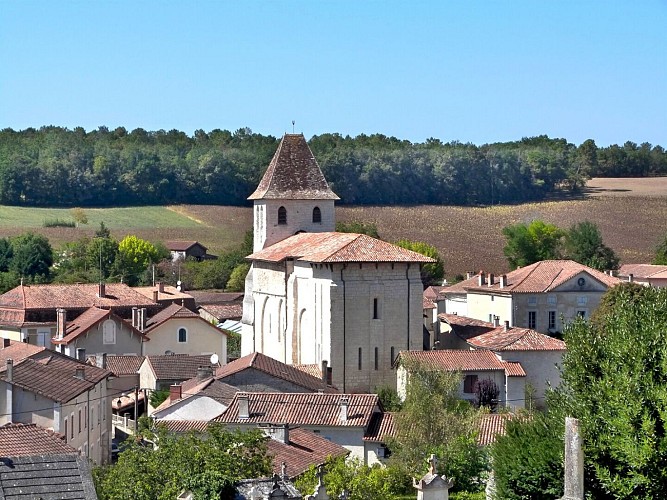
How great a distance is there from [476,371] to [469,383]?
0.44m

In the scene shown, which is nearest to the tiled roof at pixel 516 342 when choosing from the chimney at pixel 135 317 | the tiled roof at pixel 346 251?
the tiled roof at pixel 346 251

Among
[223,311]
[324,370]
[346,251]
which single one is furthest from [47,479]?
[223,311]

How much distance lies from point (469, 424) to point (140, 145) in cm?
10674

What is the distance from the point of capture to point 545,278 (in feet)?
222

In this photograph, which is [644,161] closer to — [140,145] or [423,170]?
[423,170]

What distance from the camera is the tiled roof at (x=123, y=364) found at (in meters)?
52.1

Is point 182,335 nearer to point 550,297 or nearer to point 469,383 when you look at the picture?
point 469,383

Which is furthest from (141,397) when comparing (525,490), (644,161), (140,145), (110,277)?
(644,161)

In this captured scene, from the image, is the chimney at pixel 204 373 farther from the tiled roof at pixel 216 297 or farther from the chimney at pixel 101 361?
the tiled roof at pixel 216 297

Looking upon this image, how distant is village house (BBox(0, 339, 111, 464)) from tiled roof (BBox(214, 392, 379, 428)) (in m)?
3.56

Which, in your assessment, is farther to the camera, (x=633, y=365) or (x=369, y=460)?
(x=369, y=460)

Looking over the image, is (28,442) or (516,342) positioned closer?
(28,442)

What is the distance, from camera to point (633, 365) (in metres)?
29.4

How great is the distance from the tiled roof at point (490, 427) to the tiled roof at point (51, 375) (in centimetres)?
987
